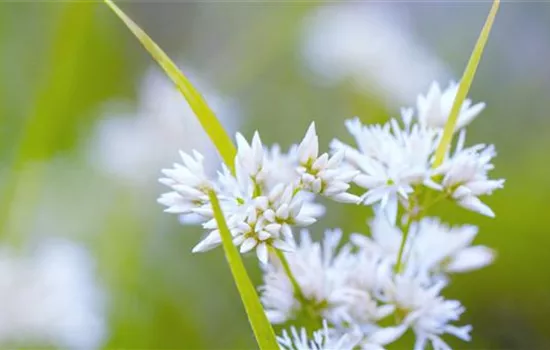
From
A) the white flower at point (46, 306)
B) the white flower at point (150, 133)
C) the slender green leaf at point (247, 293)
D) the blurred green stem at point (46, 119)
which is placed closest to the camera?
the slender green leaf at point (247, 293)

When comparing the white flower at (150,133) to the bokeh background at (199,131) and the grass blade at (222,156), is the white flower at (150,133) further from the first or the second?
the grass blade at (222,156)

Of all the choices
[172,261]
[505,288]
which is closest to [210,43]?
[172,261]

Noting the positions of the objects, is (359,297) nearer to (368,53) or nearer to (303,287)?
(303,287)

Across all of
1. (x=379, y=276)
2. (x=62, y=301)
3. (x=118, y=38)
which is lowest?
(x=379, y=276)

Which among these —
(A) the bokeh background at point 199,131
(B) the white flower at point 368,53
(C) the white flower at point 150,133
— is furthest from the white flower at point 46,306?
(B) the white flower at point 368,53

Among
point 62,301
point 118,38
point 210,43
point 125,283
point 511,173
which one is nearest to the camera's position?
point 62,301

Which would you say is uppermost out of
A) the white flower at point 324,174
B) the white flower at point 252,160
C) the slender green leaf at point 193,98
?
the slender green leaf at point 193,98

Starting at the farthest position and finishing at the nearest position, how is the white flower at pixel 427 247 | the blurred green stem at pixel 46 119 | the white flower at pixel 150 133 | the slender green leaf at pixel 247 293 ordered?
1. the white flower at pixel 150 133
2. the blurred green stem at pixel 46 119
3. the white flower at pixel 427 247
4. the slender green leaf at pixel 247 293

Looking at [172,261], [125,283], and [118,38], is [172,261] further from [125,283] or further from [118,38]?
[118,38]
